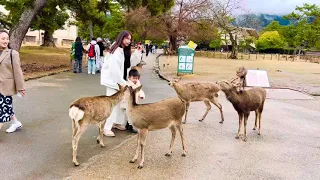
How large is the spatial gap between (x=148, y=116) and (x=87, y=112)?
2.83ft

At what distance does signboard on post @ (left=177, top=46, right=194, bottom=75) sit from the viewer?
1688 cm

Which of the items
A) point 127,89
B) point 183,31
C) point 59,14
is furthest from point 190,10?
point 127,89

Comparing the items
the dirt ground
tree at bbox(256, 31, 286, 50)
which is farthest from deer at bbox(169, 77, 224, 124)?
tree at bbox(256, 31, 286, 50)

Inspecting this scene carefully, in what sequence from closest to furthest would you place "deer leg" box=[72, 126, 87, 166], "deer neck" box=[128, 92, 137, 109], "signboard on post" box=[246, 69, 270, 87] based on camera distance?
1. "deer leg" box=[72, 126, 87, 166]
2. "deer neck" box=[128, 92, 137, 109]
3. "signboard on post" box=[246, 69, 270, 87]

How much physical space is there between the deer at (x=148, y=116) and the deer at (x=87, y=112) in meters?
0.32

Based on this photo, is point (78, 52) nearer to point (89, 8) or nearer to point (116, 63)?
point (89, 8)

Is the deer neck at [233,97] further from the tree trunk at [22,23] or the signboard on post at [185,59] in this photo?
the tree trunk at [22,23]

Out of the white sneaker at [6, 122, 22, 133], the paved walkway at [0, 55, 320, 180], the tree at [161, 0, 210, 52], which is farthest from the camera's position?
the tree at [161, 0, 210, 52]

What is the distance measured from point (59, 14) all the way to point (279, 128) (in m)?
23.2

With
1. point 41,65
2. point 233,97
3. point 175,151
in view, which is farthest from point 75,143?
point 41,65

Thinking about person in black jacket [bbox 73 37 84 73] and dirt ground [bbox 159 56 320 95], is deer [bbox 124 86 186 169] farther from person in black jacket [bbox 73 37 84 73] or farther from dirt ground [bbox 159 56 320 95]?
person in black jacket [bbox 73 37 84 73]

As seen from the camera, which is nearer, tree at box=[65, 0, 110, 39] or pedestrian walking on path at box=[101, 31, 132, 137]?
pedestrian walking on path at box=[101, 31, 132, 137]

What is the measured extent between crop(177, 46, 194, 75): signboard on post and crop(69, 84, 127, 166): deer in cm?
1220

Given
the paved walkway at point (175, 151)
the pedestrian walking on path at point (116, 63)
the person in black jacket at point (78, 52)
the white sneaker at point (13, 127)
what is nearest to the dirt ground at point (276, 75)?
the person in black jacket at point (78, 52)
